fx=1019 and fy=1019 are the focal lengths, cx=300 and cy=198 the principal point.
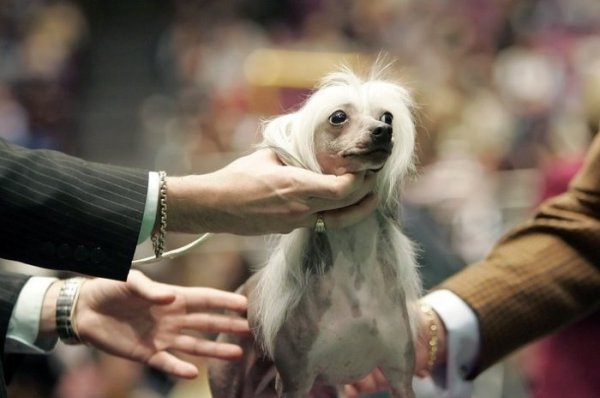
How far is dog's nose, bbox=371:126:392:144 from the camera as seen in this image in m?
0.91

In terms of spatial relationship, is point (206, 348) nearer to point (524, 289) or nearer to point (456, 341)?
point (456, 341)

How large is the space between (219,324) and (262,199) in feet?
0.79

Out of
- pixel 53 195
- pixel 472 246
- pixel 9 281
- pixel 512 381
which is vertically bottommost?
pixel 512 381

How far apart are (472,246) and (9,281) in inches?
42.0

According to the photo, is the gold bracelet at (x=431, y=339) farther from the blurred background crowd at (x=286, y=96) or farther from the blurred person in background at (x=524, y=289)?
the blurred background crowd at (x=286, y=96)

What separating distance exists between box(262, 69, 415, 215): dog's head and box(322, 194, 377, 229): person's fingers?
0.5 inches

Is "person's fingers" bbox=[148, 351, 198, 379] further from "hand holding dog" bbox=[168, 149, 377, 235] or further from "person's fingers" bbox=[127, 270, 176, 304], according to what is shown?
"hand holding dog" bbox=[168, 149, 377, 235]

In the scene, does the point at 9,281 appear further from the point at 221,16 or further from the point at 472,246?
the point at 221,16

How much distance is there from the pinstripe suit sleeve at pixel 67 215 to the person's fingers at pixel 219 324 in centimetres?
18

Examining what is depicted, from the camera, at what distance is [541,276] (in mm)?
1336

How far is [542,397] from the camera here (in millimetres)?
1579

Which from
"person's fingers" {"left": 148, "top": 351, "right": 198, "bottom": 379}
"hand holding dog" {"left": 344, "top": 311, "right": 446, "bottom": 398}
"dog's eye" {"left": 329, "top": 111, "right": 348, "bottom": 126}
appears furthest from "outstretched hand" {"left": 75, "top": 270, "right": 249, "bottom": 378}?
"dog's eye" {"left": 329, "top": 111, "right": 348, "bottom": 126}

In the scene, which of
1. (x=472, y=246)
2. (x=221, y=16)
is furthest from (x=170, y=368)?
(x=221, y=16)

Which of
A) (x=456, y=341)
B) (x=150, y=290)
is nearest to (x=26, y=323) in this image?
(x=150, y=290)
